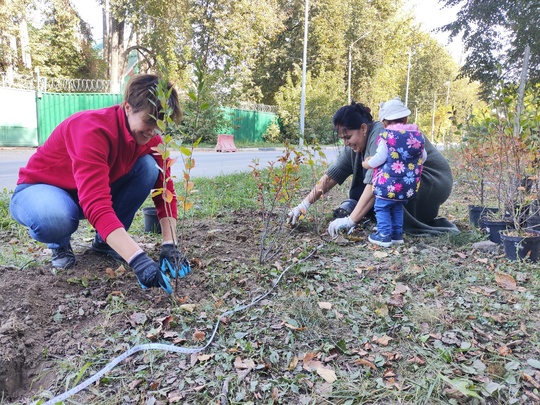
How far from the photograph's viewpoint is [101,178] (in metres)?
1.97

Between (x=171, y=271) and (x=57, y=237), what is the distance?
2.26 ft

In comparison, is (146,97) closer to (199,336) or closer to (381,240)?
(199,336)

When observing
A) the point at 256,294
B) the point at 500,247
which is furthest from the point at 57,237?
the point at 500,247

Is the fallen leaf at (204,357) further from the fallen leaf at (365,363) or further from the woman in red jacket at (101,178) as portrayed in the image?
the fallen leaf at (365,363)

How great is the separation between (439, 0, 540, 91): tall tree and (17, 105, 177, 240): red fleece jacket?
898 cm

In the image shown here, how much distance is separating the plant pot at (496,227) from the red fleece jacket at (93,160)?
2247mm

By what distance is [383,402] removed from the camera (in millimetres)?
1408

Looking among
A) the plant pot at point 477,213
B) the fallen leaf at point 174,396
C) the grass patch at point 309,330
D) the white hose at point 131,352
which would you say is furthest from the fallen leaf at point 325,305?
the plant pot at point 477,213

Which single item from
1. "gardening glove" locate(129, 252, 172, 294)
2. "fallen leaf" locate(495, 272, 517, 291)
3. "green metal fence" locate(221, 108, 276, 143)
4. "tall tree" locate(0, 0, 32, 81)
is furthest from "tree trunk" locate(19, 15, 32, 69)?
"fallen leaf" locate(495, 272, 517, 291)

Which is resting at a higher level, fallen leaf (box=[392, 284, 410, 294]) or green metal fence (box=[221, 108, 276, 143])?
green metal fence (box=[221, 108, 276, 143])

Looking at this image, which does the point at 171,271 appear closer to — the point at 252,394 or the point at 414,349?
the point at 252,394

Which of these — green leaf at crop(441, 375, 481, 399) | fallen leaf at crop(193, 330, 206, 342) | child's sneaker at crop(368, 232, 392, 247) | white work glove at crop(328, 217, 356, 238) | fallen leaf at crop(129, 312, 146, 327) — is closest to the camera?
green leaf at crop(441, 375, 481, 399)

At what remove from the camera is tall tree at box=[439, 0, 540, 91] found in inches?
368

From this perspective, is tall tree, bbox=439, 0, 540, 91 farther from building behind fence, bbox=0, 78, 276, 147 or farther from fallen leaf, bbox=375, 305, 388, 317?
building behind fence, bbox=0, 78, 276, 147
